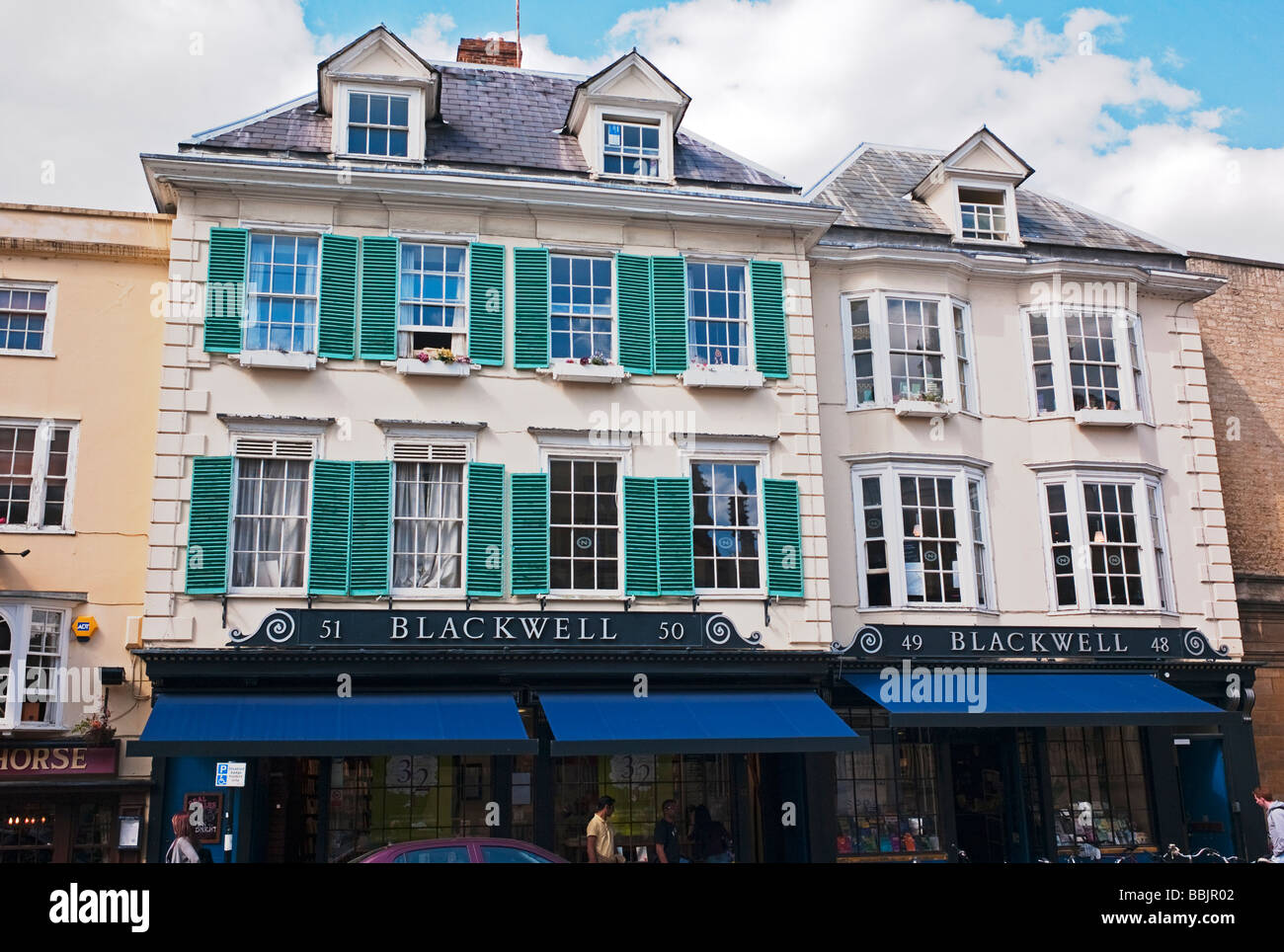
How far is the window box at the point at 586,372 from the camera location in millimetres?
17984

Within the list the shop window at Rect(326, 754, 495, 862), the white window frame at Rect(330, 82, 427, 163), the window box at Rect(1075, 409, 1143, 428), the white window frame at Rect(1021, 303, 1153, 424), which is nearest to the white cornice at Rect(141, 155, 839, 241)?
the white window frame at Rect(330, 82, 427, 163)

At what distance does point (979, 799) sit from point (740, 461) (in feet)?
22.9

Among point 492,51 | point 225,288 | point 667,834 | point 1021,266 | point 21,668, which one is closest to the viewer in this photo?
point 21,668

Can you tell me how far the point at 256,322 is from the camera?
57.2 feet

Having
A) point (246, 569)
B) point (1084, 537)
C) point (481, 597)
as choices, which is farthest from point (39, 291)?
point (1084, 537)

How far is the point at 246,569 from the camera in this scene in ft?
54.6

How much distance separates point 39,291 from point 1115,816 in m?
19.1

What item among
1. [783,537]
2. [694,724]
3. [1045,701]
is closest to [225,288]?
[783,537]

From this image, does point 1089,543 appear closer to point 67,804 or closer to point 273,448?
point 273,448

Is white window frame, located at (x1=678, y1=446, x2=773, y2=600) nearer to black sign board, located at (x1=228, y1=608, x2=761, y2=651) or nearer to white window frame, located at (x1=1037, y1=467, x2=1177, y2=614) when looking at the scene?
black sign board, located at (x1=228, y1=608, x2=761, y2=651)

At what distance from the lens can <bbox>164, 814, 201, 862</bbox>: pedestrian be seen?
45.5 feet
